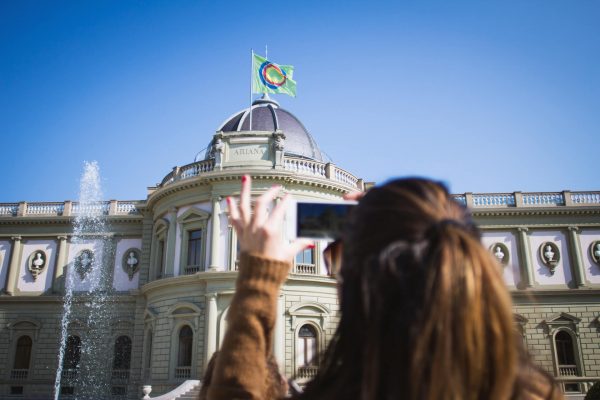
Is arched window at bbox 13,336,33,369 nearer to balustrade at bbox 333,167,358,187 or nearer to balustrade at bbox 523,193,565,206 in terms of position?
balustrade at bbox 333,167,358,187

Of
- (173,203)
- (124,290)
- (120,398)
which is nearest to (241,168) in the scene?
(173,203)

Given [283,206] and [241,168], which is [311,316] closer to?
[241,168]

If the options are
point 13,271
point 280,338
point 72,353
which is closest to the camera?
point 280,338

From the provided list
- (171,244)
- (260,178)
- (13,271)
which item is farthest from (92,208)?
(260,178)

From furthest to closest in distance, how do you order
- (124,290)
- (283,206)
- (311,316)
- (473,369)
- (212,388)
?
(124,290) → (311,316) → (283,206) → (212,388) → (473,369)

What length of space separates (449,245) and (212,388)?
82 centimetres

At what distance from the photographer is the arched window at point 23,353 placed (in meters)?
25.2

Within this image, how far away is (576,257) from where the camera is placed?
24312 millimetres

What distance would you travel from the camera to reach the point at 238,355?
58.8 inches

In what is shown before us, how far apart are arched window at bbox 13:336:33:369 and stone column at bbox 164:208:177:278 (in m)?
9.55

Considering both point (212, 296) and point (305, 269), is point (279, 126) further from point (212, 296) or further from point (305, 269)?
point (212, 296)

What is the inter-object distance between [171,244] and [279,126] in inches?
307

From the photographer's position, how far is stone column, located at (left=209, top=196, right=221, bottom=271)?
20297mm

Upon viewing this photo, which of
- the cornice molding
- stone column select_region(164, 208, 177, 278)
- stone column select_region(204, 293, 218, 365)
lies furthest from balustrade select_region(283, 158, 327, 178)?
stone column select_region(204, 293, 218, 365)
